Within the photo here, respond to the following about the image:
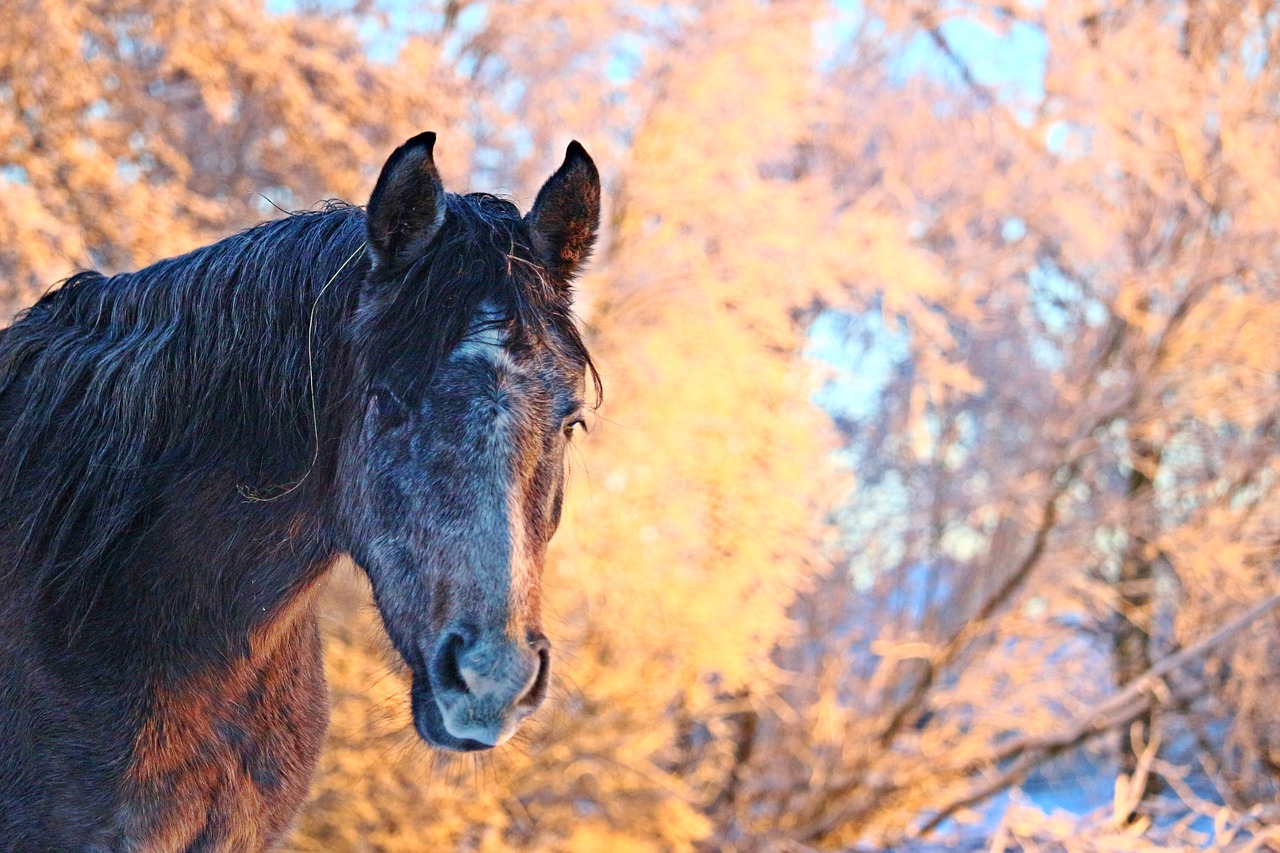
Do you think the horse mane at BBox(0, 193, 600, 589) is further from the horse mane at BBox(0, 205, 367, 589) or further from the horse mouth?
the horse mouth

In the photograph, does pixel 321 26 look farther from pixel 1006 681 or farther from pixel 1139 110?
pixel 1006 681

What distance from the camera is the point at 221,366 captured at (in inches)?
78.2

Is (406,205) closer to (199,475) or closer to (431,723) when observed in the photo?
(199,475)

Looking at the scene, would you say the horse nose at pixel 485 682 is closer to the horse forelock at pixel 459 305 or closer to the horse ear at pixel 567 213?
the horse forelock at pixel 459 305

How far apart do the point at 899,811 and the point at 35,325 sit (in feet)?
26.3

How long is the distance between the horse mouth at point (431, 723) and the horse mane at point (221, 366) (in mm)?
469

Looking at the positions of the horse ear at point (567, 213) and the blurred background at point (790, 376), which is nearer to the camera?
the horse ear at point (567, 213)

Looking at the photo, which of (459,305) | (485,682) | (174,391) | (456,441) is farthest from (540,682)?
(174,391)

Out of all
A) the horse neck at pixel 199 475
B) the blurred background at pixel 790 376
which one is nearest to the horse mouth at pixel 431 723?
the horse neck at pixel 199 475

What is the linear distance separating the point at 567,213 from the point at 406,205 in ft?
1.09

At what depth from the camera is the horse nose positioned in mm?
1606

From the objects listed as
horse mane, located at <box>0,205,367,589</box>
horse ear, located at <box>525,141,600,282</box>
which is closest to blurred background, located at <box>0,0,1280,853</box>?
horse mane, located at <box>0,205,367,589</box>

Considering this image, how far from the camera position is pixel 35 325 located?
7.20 feet

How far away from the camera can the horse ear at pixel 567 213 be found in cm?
203
